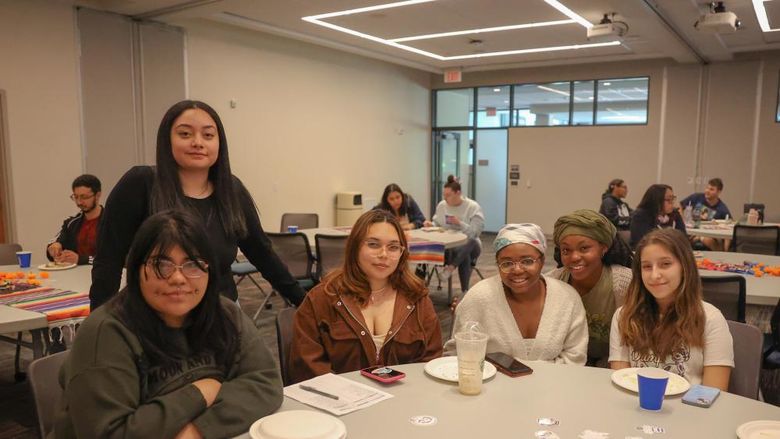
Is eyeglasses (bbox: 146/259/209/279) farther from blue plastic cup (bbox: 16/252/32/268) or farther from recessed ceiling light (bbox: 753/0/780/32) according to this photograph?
recessed ceiling light (bbox: 753/0/780/32)

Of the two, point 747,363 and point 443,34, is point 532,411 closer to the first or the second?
point 747,363

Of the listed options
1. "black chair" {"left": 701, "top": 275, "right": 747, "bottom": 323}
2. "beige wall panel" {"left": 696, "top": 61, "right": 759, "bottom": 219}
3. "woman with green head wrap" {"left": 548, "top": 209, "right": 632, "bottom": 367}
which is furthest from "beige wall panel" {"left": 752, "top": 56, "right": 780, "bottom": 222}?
"woman with green head wrap" {"left": 548, "top": 209, "right": 632, "bottom": 367}

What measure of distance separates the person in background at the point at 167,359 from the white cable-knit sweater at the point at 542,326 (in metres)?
0.93

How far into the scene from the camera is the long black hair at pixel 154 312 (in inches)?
57.4

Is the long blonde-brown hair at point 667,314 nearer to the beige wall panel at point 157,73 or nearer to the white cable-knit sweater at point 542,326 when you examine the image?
the white cable-knit sweater at point 542,326

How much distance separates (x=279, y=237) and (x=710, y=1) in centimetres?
515

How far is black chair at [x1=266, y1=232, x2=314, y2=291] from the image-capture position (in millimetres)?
4961

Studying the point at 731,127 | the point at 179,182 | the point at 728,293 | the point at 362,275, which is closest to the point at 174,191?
the point at 179,182

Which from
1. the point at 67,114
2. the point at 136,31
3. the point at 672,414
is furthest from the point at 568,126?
the point at 672,414

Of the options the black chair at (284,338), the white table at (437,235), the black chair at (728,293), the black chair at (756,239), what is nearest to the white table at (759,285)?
the black chair at (728,293)

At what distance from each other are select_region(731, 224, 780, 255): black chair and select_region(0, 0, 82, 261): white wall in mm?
6799

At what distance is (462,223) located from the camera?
627cm

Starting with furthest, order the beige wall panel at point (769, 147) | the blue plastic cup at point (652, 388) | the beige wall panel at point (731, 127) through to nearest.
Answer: the beige wall panel at point (731, 127) < the beige wall panel at point (769, 147) < the blue plastic cup at point (652, 388)

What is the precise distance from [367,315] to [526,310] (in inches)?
24.3
